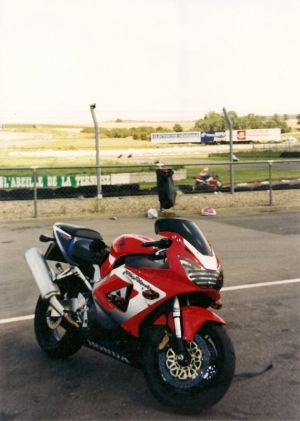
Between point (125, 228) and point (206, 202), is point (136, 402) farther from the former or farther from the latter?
point (206, 202)

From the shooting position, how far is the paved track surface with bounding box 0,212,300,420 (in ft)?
13.1

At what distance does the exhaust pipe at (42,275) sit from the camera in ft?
15.0

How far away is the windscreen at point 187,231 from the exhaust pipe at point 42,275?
1.06 m

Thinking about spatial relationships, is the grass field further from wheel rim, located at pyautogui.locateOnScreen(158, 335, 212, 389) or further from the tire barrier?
wheel rim, located at pyautogui.locateOnScreen(158, 335, 212, 389)

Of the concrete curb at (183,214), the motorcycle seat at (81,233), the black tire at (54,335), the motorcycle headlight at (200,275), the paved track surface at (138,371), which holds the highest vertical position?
the motorcycle seat at (81,233)

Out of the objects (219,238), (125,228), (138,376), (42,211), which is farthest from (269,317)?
(42,211)

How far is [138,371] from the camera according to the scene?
464cm

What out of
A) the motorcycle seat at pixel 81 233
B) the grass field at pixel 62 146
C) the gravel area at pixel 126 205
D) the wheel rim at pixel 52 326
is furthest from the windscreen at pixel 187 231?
the grass field at pixel 62 146

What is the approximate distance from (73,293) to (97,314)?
0.57 meters

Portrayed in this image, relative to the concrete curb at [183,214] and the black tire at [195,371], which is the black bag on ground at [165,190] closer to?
the black tire at [195,371]

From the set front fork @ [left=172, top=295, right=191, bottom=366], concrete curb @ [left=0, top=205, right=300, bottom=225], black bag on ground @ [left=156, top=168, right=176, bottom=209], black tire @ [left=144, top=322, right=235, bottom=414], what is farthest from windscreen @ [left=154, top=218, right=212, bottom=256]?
concrete curb @ [left=0, top=205, right=300, bottom=225]

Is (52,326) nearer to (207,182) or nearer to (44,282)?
(44,282)

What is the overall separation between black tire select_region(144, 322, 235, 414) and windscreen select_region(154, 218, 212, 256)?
48cm

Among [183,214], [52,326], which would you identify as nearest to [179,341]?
[52,326]
